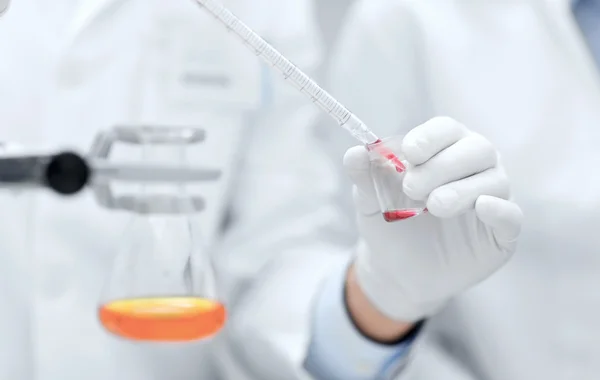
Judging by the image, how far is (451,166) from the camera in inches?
22.1

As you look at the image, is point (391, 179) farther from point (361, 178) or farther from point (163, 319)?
point (163, 319)

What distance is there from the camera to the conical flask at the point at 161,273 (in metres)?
0.59

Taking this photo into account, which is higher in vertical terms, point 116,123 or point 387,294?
point 116,123

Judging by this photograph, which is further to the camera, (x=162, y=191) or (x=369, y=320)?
(x=369, y=320)

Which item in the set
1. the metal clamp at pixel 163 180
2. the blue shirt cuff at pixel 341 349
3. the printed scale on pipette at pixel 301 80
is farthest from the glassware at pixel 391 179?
the blue shirt cuff at pixel 341 349

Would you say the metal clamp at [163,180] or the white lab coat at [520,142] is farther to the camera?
the white lab coat at [520,142]

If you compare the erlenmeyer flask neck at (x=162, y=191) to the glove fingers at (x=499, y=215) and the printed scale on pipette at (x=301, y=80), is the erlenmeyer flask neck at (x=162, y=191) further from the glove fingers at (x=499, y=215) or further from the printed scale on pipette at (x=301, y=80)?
the glove fingers at (x=499, y=215)

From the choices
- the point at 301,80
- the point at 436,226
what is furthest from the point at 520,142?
the point at 301,80

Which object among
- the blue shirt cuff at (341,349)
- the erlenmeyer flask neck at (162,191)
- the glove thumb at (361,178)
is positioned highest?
the erlenmeyer flask neck at (162,191)

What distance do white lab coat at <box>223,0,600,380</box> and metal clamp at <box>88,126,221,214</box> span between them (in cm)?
30

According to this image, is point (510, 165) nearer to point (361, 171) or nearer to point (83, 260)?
point (361, 171)

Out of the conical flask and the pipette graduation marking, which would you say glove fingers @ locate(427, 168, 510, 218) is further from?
the conical flask

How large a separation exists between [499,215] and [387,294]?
0.20m

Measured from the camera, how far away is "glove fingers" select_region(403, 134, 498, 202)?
548 mm
